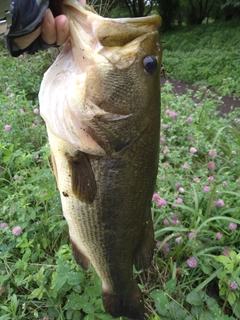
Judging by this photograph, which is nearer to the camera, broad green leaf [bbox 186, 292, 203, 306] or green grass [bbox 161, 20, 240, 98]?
broad green leaf [bbox 186, 292, 203, 306]

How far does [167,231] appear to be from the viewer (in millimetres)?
2303

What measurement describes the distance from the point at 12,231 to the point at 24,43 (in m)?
1.31

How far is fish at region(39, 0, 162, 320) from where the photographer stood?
122 cm

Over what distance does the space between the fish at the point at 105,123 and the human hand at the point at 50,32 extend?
44 millimetres

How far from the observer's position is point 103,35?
3.86 ft

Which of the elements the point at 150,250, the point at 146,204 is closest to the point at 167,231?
the point at 150,250

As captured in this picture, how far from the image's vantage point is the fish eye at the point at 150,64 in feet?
4.24

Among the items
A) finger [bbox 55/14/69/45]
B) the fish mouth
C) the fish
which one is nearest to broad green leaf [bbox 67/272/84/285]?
the fish

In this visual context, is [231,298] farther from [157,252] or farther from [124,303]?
[124,303]

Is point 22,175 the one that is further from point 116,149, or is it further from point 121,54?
point 121,54

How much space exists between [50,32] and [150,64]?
390 mm

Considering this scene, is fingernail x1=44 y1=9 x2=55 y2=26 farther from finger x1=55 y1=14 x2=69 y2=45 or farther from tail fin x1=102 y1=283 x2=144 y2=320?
tail fin x1=102 y1=283 x2=144 y2=320

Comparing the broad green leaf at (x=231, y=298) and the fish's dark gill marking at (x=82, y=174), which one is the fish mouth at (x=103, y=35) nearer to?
the fish's dark gill marking at (x=82, y=174)

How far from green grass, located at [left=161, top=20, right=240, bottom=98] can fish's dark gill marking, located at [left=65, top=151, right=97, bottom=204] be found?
7632 mm
